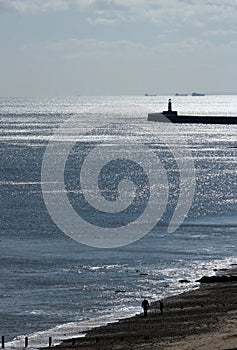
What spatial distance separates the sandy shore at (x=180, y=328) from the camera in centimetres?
3256

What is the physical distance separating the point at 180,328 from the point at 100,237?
28307 millimetres

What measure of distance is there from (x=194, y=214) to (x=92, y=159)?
2491 inches

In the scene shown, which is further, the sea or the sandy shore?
the sea

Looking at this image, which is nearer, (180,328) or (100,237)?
(180,328)

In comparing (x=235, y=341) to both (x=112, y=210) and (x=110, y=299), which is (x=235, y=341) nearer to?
(x=110, y=299)

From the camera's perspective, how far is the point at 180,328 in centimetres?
3681

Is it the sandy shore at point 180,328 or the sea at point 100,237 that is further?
the sea at point 100,237

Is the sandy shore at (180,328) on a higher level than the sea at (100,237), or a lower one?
lower

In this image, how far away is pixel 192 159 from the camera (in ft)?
470

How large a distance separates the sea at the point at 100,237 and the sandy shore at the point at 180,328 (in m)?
1.53

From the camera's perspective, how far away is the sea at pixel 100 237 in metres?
43.3

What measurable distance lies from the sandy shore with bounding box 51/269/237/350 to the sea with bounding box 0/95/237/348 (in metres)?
1.53

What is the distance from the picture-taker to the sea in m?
43.3

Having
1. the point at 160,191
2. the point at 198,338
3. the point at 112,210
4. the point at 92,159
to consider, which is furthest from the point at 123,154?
the point at 198,338
